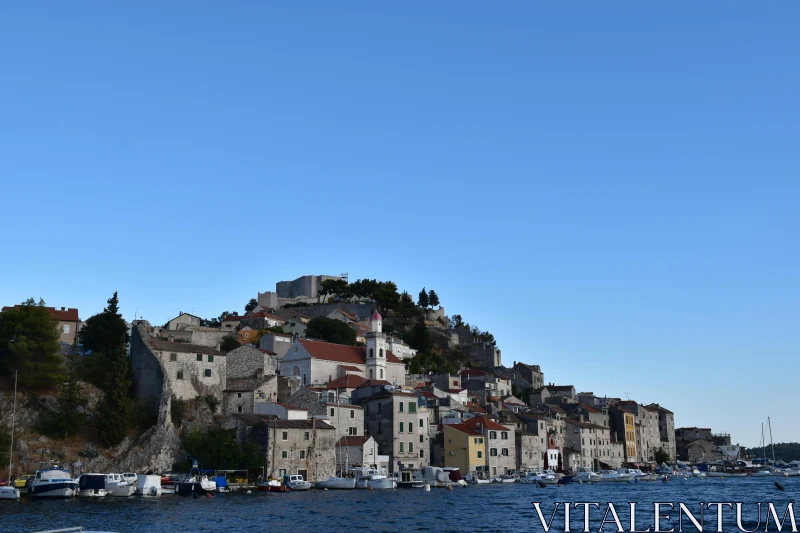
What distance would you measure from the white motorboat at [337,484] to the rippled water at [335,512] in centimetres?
313

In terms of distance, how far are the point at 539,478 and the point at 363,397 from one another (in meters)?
18.7

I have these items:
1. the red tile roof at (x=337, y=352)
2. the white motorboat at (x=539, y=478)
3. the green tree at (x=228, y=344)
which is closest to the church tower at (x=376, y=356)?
the red tile roof at (x=337, y=352)

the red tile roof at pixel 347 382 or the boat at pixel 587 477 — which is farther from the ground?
the red tile roof at pixel 347 382

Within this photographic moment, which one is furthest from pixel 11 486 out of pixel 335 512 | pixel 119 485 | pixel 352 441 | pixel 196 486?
pixel 352 441

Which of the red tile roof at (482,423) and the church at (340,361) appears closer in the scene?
the red tile roof at (482,423)

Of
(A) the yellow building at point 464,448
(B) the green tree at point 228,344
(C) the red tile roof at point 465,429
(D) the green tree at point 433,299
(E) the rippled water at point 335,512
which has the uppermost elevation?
(D) the green tree at point 433,299

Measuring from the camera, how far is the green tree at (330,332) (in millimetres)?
99875

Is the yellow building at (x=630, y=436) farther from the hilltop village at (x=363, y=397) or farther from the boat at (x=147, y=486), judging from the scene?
the boat at (x=147, y=486)

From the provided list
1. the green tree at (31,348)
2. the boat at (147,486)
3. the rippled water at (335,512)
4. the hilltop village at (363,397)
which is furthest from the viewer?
the hilltop village at (363,397)

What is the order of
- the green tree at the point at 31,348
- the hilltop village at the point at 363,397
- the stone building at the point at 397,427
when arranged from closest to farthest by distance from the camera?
the green tree at the point at 31,348
the hilltop village at the point at 363,397
the stone building at the point at 397,427

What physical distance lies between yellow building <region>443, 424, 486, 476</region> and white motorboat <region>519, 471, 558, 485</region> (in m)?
4.24

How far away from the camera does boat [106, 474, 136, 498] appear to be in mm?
54781

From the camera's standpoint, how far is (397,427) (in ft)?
253

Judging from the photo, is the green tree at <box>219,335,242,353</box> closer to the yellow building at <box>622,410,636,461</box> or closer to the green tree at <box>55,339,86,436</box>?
the green tree at <box>55,339,86,436</box>
